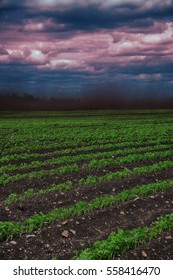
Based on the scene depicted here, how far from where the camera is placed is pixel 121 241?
788cm

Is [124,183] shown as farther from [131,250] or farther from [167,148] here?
[167,148]

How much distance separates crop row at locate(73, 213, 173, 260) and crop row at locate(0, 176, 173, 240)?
1619 millimetres

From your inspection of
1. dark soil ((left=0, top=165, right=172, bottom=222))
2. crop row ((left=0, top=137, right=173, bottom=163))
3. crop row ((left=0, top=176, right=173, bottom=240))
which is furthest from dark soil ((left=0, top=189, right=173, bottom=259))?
crop row ((left=0, top=137, right=173, bottom=163))

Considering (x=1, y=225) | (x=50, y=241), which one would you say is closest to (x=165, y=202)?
(x=50, y=241)

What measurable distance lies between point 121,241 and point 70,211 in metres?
2.27

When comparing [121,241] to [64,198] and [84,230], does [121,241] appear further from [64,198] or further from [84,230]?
[64,198]

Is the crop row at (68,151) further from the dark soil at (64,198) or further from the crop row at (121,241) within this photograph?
the crop row at (121,241)

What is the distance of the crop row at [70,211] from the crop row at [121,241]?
1619 mm

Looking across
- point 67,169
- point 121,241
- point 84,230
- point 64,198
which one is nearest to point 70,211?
point 84,230

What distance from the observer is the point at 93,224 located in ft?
30.2

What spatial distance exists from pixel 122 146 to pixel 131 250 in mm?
14053

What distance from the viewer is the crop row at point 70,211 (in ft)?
28.6

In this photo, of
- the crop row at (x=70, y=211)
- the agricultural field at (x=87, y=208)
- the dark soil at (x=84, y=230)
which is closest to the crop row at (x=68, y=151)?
the agricultural field at (x=87, y=208)

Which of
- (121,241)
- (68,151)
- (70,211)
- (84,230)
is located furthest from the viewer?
(68,151)
